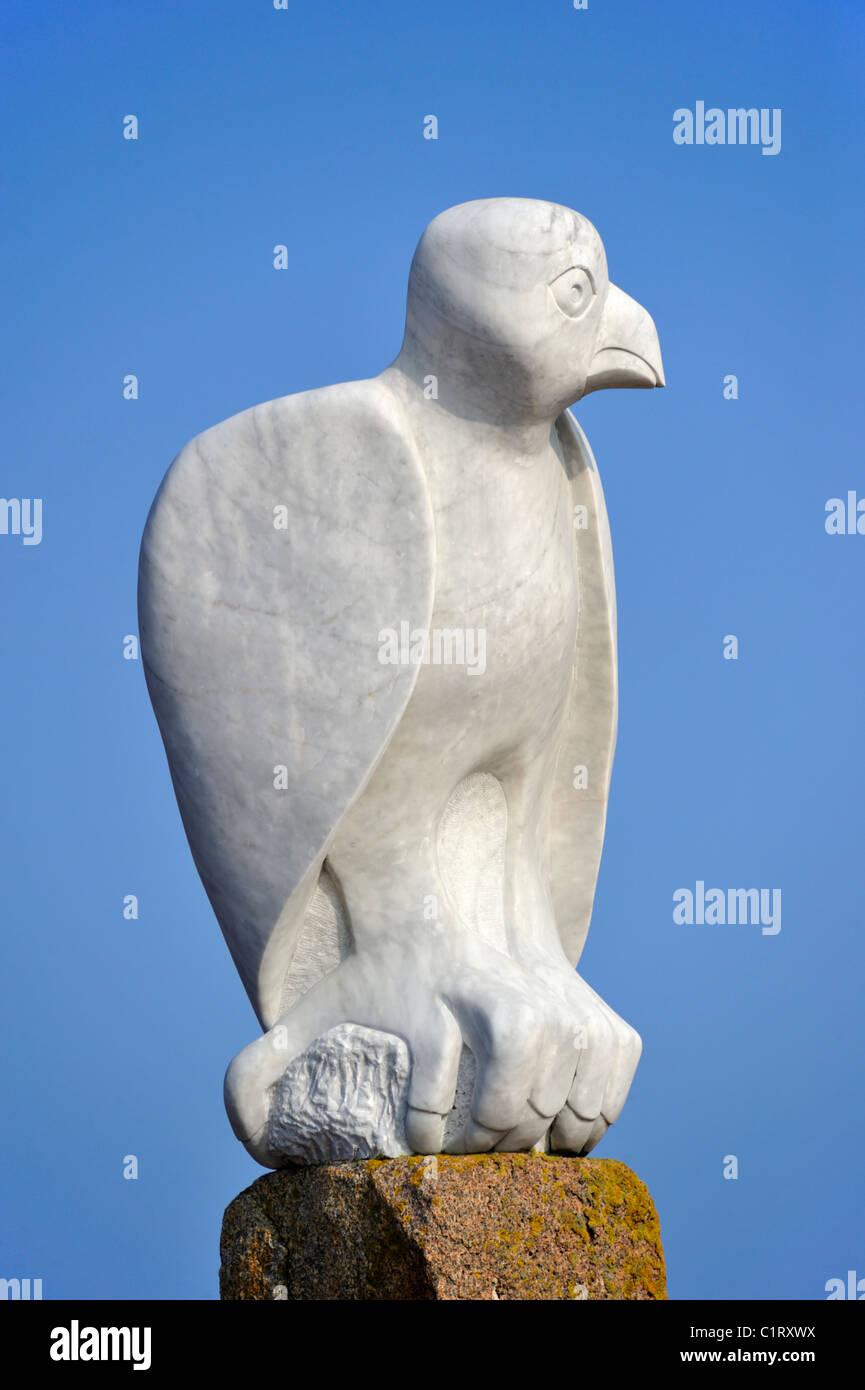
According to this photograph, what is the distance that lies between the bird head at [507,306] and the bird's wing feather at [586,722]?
0.58 meters

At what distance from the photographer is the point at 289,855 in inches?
262

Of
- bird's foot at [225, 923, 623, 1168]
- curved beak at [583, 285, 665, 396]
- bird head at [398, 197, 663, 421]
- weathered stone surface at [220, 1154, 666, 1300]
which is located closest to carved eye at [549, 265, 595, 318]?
bird head at [398, 197, 663, 421]

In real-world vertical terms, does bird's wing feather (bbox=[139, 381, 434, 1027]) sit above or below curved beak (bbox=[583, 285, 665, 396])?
below

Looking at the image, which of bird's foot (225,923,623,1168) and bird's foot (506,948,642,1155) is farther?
bird's foot (506,948,642,1155)

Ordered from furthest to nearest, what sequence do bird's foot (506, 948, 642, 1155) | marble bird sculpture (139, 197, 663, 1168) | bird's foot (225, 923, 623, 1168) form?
1. bird's foot (506, 948, 642, 1155)
2. marble bird sculpture (139, 197, 663, 1168)
3. bird's foot (225, 923, 623, 1168)

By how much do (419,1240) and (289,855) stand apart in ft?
4.43

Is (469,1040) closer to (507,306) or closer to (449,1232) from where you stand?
(449,1232)

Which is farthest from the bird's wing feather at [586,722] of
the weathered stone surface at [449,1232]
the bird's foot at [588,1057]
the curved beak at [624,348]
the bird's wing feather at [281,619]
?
the weathered stone surface at [449,1232]

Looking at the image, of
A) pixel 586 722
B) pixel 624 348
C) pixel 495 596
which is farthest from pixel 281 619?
pixel 624 348

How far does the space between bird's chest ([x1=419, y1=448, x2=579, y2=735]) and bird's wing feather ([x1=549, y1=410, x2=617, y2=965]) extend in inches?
16.9

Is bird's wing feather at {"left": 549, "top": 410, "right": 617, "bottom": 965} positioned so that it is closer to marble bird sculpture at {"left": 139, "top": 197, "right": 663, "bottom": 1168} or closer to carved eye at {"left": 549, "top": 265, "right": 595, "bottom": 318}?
marble bird sculpture at {"left": 139, "top": 197, "right": 663, "bottom": 1168}

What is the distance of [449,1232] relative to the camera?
615 centimetres

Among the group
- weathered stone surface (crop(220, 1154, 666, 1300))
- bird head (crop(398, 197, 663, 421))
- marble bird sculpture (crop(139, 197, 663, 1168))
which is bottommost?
weathered stone surface (crop(220, 1154, 666, 1300))

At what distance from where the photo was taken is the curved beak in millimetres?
6934
